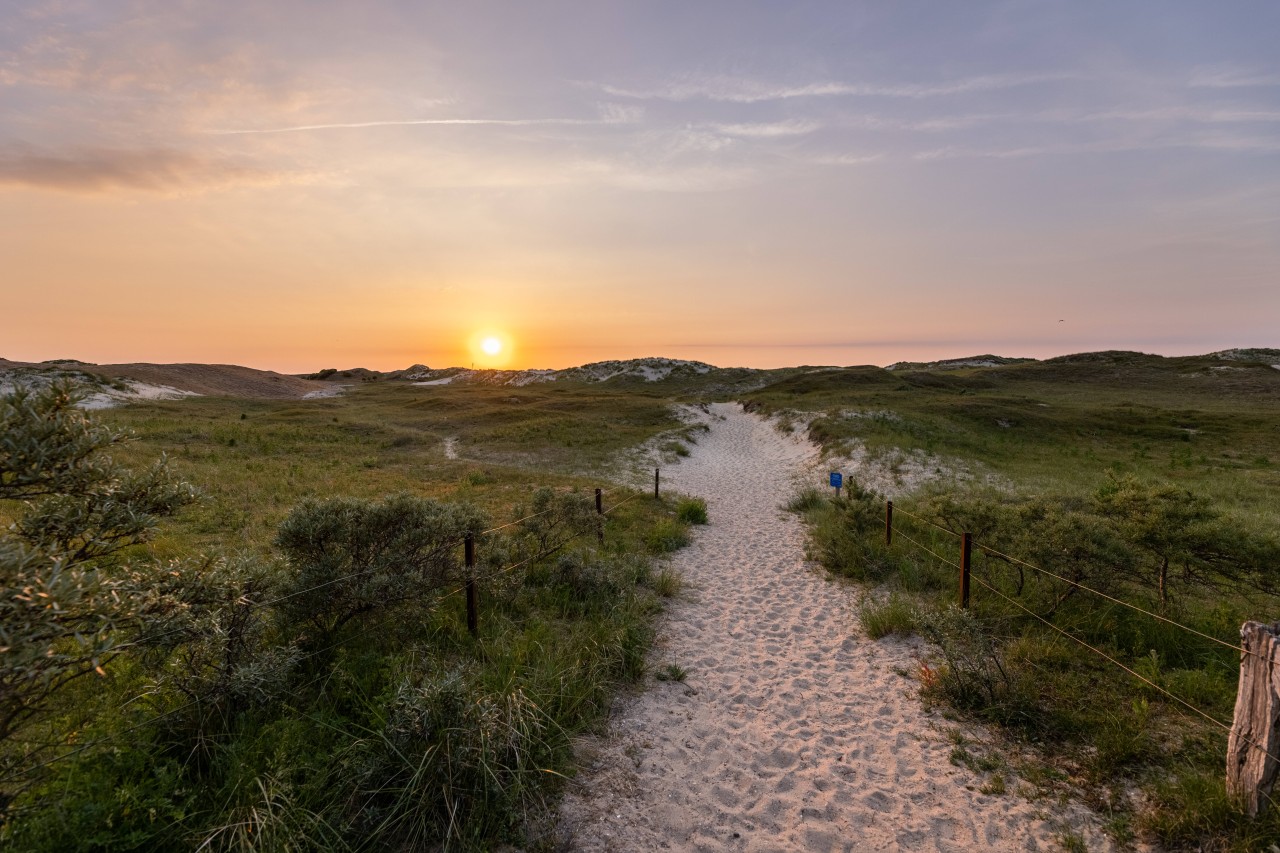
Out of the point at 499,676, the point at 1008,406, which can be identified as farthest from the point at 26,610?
the point at 1008,406

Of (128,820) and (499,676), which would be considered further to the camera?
(499,676)

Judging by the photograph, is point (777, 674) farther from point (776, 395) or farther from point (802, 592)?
point (776, 395)

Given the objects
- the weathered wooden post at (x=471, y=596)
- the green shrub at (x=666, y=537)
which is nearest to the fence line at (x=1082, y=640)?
the green shrub at (x=666, y=537)

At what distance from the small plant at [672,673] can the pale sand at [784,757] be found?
13 cm

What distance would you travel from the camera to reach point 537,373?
4158 inches

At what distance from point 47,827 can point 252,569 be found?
2.47 meters

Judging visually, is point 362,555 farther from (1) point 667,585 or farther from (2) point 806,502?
(2) point 806,502

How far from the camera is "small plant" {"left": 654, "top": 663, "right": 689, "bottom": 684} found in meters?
7.03

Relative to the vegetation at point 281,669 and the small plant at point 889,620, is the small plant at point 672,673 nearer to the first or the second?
the vegetation at point 281,669

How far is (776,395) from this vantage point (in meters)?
55.0

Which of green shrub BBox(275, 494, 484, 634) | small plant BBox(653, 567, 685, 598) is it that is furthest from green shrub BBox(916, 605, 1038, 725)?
green shrub BBox(275, 494, 484, 634)

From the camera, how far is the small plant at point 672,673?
23.1 feet

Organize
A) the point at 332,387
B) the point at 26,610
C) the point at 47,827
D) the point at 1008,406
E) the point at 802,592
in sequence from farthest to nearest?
the point at 332,387 → the point at 1008,406 → the point at 802,592 → the point at 47,827 → the point at 26,610

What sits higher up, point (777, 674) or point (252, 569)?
point (252, 569)
